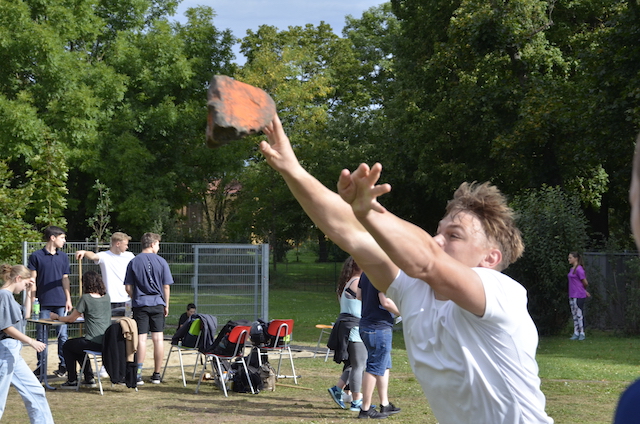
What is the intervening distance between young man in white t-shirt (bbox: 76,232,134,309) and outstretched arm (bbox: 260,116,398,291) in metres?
9.03

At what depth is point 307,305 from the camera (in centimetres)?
2572

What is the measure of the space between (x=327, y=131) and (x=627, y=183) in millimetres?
17014

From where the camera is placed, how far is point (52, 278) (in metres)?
10.9

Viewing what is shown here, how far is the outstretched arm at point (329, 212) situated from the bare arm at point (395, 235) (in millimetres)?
585

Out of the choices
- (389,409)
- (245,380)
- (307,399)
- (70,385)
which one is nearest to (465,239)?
(389,409)

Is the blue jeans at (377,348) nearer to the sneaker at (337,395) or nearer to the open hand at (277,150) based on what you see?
the sneaker at (337,395)

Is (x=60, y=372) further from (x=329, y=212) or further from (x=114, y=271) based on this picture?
(x=329, y=212)

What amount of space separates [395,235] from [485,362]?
786 mm

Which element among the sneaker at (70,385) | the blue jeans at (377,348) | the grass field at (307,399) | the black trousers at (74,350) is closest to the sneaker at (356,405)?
the grass field at (307,399)

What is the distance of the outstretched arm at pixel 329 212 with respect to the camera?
263cm

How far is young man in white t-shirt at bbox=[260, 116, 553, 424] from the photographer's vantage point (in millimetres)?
2422

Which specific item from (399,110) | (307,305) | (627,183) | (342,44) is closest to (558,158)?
(627,183)

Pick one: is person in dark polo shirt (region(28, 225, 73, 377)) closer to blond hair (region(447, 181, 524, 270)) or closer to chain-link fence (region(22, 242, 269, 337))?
chain-link fence (region(22, 242, 269, 337))

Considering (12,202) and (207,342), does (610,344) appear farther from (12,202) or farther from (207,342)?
(12,202)
